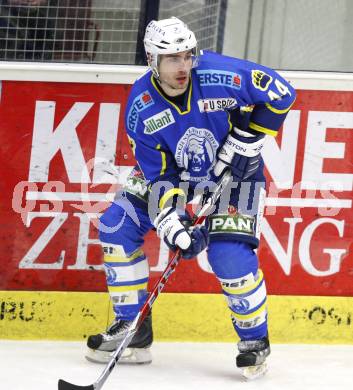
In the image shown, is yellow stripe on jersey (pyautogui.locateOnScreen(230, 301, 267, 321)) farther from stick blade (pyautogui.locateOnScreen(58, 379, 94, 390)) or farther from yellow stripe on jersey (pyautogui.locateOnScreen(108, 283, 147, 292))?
stick blade (pyautogui.locateOnScreen(58, 379, 94, 390))

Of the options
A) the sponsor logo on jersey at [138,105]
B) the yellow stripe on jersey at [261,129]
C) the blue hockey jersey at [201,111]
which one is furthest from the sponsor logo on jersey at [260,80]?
the sponsor logo on jersey at [138,105]

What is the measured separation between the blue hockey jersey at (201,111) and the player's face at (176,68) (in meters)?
0.09

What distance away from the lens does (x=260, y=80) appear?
→ 4.01m

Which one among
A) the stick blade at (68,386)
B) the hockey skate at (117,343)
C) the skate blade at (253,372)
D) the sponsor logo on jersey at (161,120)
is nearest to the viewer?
the stick blade at (68,386)

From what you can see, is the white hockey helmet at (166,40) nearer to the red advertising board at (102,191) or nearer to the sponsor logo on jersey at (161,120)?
the sponsor logo on jersey at (161,120)

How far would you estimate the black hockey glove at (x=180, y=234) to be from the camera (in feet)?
12.8

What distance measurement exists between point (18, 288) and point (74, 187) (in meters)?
0.41

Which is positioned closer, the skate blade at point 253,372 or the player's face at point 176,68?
the player's face at point 176,68

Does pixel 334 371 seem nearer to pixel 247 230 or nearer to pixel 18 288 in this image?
→ pixel 247 230

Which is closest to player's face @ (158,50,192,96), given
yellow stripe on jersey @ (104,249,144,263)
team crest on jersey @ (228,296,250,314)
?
yellow stripe on jersey @ (104,249,144,263)

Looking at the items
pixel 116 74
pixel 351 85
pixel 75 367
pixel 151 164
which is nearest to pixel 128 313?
pixel 75 367

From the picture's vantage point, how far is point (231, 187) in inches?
162

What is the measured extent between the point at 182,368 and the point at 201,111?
34.1 inches

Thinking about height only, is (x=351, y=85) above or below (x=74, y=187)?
above
